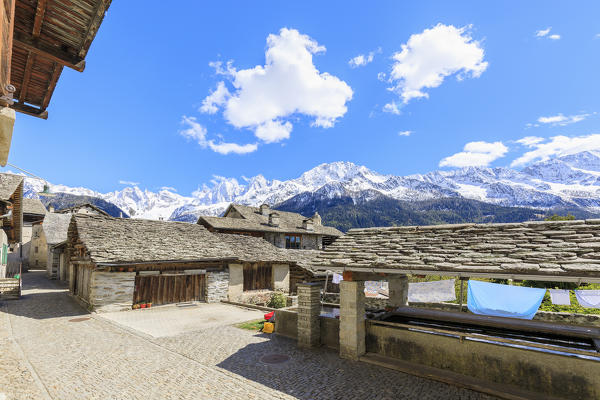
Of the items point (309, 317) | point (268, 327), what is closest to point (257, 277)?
point (268, 327)

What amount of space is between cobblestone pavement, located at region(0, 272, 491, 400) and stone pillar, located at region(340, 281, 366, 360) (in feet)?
1.36

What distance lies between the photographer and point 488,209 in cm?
17725

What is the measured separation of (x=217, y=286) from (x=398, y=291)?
41.2 ft

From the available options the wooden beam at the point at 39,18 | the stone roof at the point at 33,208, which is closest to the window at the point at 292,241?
the wooden beam at the point at 39,18

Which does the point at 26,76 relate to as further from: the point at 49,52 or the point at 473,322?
the point at 473,322

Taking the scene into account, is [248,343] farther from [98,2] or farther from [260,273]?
[260,273]

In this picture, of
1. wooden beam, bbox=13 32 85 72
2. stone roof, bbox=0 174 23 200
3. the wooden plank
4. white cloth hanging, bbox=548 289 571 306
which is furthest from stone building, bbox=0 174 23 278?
white cloth hanging, bbox=548 289 571 306

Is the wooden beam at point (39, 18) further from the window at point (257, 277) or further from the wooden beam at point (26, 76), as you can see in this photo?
the window at point (257, 277)

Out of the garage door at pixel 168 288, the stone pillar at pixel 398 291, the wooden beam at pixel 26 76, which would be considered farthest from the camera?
the garage door at pixel 168 288

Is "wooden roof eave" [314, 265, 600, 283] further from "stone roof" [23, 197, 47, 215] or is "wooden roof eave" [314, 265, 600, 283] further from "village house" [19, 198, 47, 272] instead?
"stone roof" [23, 197, 47, 215]

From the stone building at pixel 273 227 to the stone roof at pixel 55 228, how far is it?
1603 cm

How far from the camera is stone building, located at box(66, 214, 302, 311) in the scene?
16047 millimetres

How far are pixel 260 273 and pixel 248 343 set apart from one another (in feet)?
40.8

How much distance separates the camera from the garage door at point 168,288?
17.1 m
